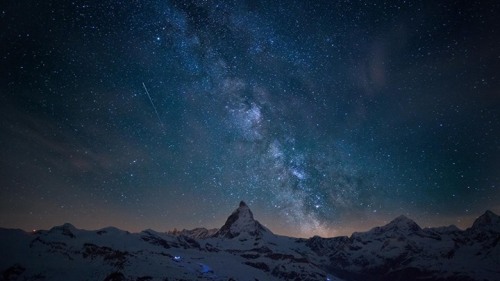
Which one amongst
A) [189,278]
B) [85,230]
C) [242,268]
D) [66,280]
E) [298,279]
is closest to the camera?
[66,280]

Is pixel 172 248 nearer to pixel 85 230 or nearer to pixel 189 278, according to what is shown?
pixel 85 230

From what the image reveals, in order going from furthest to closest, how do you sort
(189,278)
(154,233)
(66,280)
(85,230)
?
1. (154,233)
2. (85,230)
3. (189,278)
4. (66,280)

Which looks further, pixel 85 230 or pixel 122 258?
pixel 85 230

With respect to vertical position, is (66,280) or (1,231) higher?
(1,231)

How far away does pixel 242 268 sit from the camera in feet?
531

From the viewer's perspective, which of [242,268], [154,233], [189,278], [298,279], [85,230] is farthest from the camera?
[298,279]

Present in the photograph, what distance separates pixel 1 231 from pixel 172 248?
83411 millimetres

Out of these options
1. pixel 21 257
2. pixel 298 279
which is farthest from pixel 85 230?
pixel 298 279

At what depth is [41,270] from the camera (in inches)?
3260

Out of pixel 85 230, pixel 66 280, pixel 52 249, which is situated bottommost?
pixel 66 280

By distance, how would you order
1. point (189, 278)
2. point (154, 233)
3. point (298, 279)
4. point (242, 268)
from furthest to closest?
point (298, 279)
point (154, 233)
point (242, 268)
point (189, 278)

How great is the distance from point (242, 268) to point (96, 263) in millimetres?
79371

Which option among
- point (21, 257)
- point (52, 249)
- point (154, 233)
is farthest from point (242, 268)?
point (21, 257)

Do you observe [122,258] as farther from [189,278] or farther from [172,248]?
[172,248]
